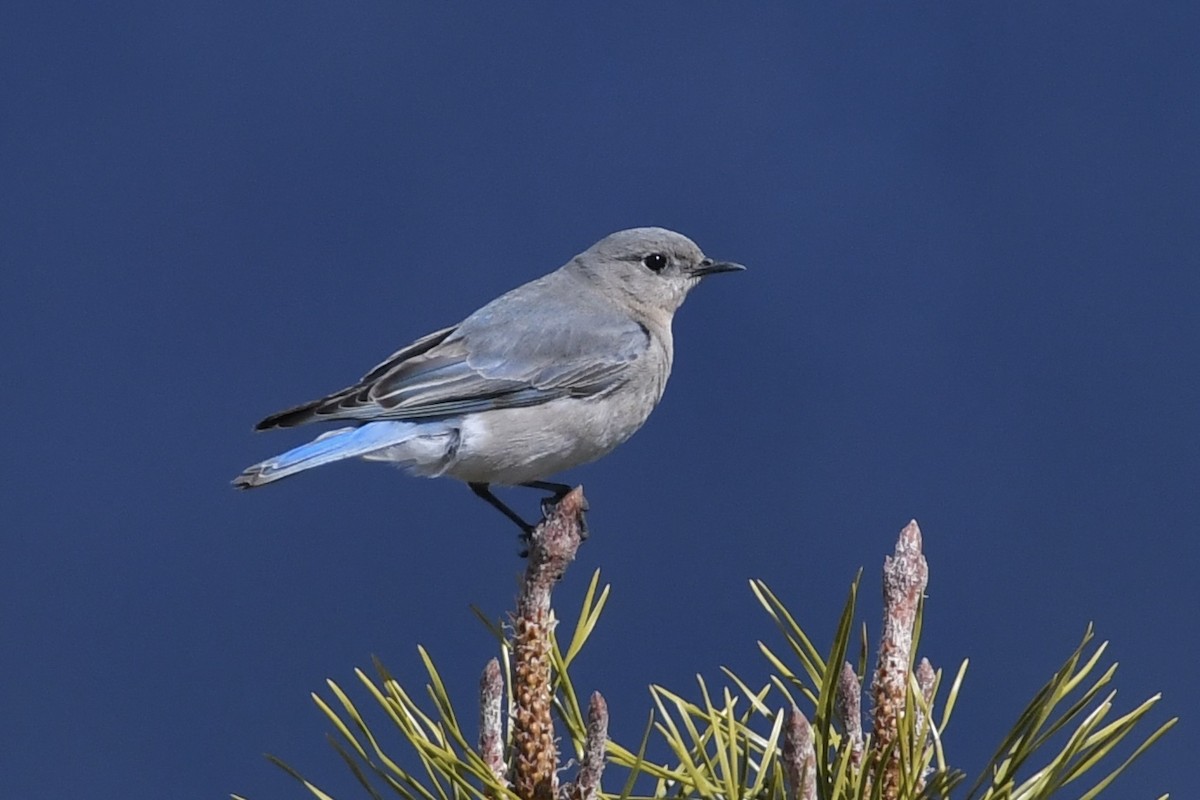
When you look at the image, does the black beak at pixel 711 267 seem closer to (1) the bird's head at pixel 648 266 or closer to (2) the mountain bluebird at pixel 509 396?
(1) the bird's head at pixel 648 266

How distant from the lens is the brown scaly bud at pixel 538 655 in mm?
1091

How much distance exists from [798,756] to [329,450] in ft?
4.46

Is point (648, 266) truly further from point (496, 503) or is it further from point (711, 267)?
point (496, 503)

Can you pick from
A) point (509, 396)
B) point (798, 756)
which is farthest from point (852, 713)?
point (509, 396)

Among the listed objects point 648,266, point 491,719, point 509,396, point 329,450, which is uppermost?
point 648,266

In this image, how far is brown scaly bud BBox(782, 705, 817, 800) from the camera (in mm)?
855

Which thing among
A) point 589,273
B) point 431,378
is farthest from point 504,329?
point 589,273

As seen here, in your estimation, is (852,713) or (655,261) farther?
(655,261)

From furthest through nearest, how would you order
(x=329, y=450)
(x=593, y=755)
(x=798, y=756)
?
(x=329, y=450)
(x=593, y=755)
(x=798, y=756)

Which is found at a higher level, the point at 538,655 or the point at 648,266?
the point at 648,266

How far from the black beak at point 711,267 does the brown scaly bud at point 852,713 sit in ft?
6.12

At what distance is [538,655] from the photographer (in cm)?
111

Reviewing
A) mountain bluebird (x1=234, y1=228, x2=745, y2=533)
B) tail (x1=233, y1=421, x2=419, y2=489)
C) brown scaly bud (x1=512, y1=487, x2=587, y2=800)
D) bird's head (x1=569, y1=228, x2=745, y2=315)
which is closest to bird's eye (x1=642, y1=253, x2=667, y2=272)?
bird's head (x1=569, y1=228, x2=745, y2=315)

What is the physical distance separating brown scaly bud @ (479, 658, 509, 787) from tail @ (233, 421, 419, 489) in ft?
2.45
